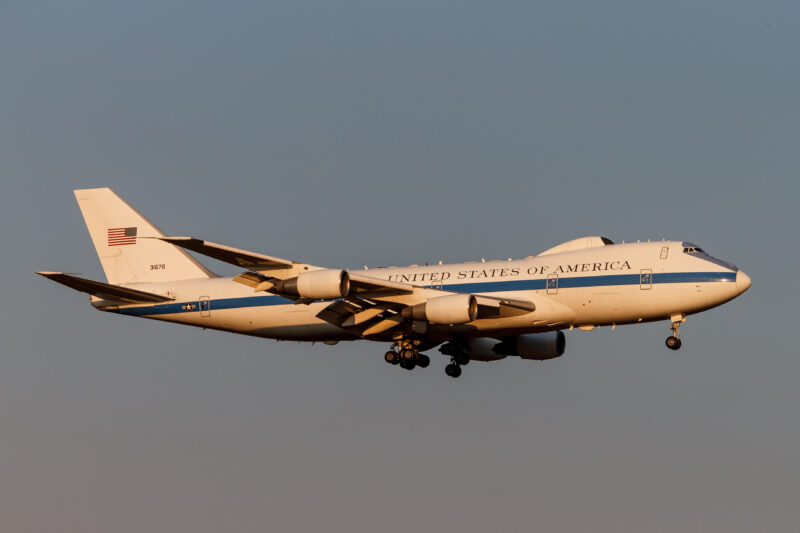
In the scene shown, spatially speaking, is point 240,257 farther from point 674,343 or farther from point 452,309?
point 674,343

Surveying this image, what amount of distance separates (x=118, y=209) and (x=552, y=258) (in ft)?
80.9

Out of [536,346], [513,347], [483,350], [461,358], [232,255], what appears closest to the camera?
[232,255]

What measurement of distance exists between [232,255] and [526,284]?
13.9m

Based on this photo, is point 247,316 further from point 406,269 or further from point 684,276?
point 684,276

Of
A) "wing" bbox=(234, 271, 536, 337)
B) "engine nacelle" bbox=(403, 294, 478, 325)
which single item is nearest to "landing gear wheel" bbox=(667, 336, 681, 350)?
"wing" bbox=(234, 271, 536, 337)

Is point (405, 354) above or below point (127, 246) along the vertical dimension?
below

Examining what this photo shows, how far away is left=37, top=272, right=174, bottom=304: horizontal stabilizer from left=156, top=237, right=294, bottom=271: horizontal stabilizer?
26.4 feet

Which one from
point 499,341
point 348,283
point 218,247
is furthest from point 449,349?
point 218,247

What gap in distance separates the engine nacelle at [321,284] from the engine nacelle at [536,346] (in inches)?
554

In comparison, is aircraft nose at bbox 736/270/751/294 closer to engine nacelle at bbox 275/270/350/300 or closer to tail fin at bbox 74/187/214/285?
engine nacelle at bbox 275/270/350/300

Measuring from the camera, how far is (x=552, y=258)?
2253 inches

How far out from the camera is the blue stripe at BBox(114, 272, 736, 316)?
54156mm

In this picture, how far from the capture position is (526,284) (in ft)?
185

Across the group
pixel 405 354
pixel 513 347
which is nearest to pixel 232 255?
pixel 405 354
